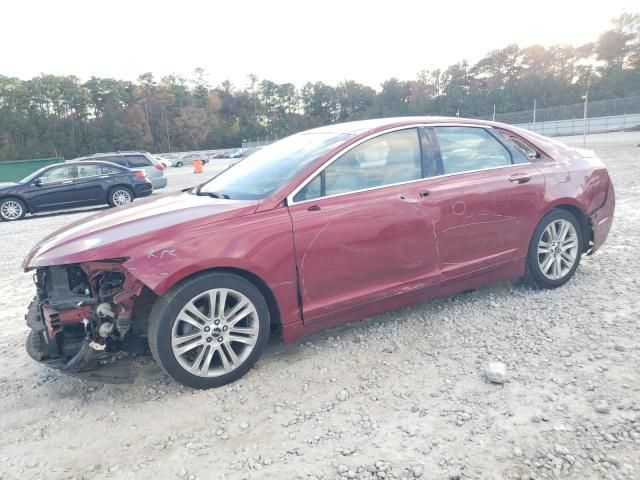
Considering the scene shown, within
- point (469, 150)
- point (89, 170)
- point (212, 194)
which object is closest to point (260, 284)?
point (212, 194)

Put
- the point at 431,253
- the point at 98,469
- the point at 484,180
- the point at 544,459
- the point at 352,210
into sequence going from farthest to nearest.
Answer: the point at 484,180 < the point at 431,253 < the point at 352,210 < the point at 98,469 < the point at 544,459

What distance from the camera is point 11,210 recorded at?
39.9 feet

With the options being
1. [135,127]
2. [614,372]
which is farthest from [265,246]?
[135,127]

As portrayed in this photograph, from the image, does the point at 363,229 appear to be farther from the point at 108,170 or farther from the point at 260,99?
the point at 260,99

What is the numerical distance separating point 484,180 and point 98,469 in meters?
3.29

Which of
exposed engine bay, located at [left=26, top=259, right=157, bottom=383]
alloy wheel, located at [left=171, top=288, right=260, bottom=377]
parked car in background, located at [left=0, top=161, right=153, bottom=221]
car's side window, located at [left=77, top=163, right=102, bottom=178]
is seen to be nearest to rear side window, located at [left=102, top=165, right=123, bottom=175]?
parked car in background, located at [left=0, top=161, right=153, bottom=221]

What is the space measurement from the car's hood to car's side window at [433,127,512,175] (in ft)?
5.49

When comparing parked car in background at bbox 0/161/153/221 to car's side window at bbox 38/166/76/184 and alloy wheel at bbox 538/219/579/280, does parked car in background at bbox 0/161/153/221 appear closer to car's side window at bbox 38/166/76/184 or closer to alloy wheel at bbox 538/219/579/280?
car's side window at bbox 38/166/76/184

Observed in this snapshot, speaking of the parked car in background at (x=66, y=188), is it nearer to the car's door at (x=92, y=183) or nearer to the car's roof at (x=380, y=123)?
the car's door at (x=92, y=183)

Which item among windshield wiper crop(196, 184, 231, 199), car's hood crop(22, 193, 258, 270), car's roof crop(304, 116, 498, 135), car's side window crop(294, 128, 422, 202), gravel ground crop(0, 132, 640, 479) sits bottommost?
gravel ground crop(0, 132, 640, 479)

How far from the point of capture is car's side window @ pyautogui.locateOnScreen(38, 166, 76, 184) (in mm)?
12281

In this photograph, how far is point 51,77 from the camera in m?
85.8

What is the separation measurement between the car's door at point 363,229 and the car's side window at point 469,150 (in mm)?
277

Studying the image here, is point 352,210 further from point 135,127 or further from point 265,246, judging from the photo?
point 135,127
